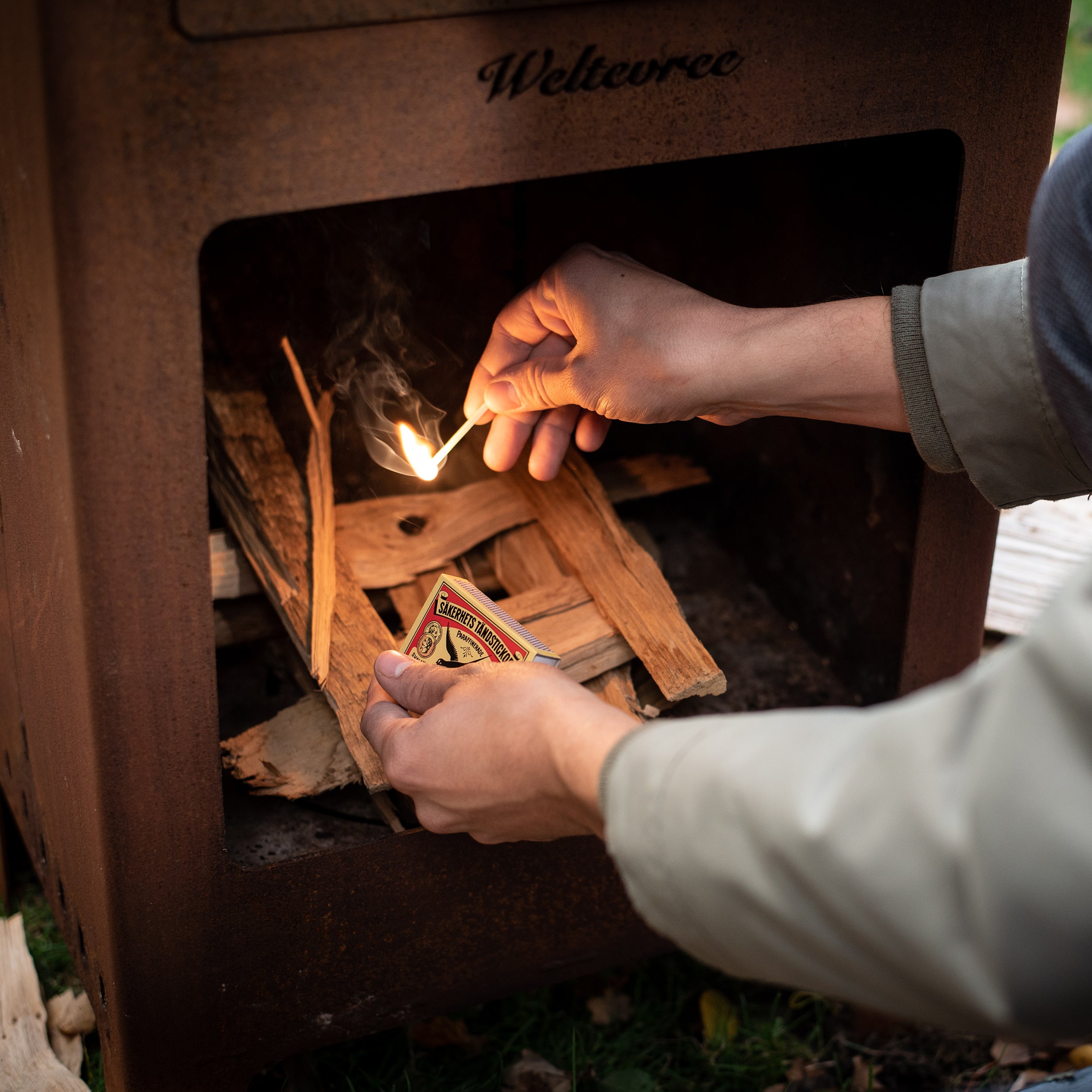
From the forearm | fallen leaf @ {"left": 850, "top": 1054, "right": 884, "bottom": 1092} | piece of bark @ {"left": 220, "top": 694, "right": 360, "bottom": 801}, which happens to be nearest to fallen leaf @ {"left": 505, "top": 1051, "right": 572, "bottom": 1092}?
fallen leaf @ {"left": 850, "top": 1054, "right": 884, "bottom": 1092}

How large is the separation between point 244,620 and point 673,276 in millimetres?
861

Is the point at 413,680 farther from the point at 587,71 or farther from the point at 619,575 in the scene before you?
the point at 587,71

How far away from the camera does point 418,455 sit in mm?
1571

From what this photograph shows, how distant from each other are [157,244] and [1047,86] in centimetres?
100

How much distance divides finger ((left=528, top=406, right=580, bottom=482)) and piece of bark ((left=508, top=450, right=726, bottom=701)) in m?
0.09

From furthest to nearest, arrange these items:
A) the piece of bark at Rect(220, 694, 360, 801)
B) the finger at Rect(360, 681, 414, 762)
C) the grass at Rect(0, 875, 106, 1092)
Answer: the grass at Rect(0, 875, 106, 1092)
the piece of bark at Rect(220, 694, 360, 801)
the finger at Rect(360, 681, 414, 762)

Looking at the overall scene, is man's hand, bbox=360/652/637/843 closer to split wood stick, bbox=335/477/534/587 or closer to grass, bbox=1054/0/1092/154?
split wood stick, bbox=335/477/534/587

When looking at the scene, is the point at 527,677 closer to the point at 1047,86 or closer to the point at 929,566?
the point at 929,566

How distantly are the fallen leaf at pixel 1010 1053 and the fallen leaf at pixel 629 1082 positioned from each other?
1.75 ft

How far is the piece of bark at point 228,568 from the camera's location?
1.59 meters

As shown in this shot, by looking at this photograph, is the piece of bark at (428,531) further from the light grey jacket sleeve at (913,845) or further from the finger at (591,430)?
the light grey jacket sleeve at (913,845)

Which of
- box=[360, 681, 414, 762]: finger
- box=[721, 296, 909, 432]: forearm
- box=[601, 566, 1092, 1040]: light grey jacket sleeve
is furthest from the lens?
box=[721, 296, 909, 432]: forearm

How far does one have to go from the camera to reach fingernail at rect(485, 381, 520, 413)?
5.06ft

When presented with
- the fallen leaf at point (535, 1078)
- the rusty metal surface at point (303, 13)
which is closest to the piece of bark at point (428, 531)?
the fallen leaf at point (535, 1078)
